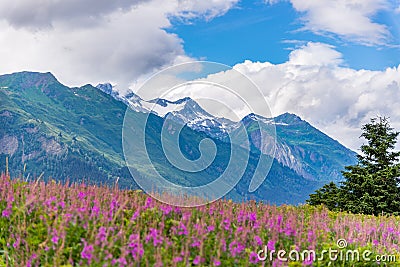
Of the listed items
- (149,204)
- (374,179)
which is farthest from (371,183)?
(149,204)

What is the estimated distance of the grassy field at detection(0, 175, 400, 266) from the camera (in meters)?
6.49

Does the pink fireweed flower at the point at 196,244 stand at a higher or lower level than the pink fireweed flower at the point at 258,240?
lower

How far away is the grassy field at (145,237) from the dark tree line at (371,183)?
21.6 m

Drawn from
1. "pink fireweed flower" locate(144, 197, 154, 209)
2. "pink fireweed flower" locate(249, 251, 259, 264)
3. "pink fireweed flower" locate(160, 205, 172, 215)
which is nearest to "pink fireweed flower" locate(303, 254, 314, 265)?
"pink fireweed flower" locate(249, 251, 259, 264)

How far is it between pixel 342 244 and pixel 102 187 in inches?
198

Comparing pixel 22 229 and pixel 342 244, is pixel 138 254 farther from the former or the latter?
pixel 342 244

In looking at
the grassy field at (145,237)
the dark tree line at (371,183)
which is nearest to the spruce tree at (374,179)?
the dark tree line at (371,183)

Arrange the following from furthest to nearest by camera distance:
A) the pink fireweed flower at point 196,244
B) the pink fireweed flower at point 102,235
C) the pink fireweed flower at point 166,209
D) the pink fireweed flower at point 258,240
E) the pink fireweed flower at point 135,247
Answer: the pink fireweed flower at point 166,209
the pink fireweed flower at point 258,240
the pink fireweed flower at point 196,244
the pink fireweed flower at point 102,235
the pink fireweed flower at point 135,247

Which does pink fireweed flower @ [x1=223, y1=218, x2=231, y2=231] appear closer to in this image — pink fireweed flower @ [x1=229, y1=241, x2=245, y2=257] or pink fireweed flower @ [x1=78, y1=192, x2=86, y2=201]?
pink fireweed flower @ [x1=229, y1=241, x2=245, y2=257]

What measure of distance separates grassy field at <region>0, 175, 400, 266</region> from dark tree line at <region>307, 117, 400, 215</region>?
70.8 ft

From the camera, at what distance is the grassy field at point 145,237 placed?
649 cm

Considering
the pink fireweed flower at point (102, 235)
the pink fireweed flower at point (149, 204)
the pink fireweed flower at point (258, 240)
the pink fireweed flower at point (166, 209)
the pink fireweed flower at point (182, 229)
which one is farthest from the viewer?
the pink fireweed flower at point (149, 204)

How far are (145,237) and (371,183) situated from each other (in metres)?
27.0

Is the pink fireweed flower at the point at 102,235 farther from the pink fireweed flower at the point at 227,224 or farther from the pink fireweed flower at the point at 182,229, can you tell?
the pink fireweed flower at the point at 227,224
